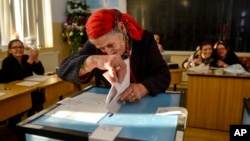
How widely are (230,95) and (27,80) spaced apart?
91.1 inches

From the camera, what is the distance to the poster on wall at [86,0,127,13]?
5.07 m

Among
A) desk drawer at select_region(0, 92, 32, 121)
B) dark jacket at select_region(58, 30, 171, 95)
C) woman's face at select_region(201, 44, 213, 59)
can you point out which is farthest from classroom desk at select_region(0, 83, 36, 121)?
woman's face at select_region(201, 44, 213, 59)

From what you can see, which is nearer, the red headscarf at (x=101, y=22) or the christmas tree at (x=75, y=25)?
the red headscarf at (x=101, y=22)

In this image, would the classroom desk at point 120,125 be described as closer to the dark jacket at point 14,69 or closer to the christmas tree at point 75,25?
the dark jacket at point 14,69

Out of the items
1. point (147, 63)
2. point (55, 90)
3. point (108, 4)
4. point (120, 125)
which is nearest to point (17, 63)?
point (55, 90)

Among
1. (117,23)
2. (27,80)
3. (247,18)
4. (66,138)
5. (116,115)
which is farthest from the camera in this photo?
(247,18)

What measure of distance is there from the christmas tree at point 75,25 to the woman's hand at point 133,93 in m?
3.86

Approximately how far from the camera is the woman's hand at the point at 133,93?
909mm

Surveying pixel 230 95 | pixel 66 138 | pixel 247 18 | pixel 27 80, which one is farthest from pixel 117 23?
pixel 247 18

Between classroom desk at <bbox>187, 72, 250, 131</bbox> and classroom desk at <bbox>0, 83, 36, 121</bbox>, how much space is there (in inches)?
71.8

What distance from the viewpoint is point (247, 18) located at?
14.1 ft

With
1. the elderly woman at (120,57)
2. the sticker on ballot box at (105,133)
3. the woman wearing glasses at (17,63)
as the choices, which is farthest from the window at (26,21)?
the sticker on ballot box at (105,133)

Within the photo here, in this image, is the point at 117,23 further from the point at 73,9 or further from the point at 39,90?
the point at 73,9

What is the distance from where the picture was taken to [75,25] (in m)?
4.69
